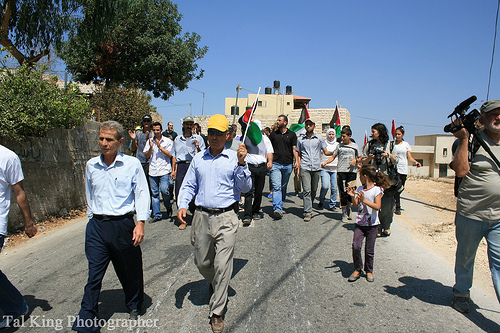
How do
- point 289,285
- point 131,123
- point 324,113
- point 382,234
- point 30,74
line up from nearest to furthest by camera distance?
point 289,285 < point 382,234 < point 30,74 < point 131,123 < point 324,113

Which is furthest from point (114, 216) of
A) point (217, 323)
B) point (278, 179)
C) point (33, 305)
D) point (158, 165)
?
point (278, 179)

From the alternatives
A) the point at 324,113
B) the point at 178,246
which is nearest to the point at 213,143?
the point at 178,246

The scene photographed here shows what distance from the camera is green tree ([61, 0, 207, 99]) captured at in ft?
51.3

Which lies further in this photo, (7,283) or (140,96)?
(140,96)

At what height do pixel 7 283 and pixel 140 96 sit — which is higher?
pixel 140 96

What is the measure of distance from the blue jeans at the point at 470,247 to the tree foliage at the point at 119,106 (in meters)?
10.8

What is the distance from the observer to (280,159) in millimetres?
7586

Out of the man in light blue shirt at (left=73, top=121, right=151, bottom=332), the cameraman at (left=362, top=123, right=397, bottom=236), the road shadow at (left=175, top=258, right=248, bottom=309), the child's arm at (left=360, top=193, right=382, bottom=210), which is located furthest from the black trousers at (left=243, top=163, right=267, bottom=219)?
the man in light blue shirt at (left=73, top=121, right=151, bottom=332)

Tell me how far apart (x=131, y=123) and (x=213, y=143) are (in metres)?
9.58

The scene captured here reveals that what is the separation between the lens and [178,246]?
5.59m

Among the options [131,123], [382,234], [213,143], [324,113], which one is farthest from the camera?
[324,113]

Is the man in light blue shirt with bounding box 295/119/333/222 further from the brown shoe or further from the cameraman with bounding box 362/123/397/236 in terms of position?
the brown shoe

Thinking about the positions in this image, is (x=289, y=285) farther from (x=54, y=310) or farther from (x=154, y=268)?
(x=54, y=310)

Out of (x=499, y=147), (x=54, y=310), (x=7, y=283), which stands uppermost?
(x=499, y=147)
